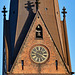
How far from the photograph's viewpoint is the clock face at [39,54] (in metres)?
58.0

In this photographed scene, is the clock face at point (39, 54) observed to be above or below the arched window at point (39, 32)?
below

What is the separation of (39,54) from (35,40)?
178 centimetres

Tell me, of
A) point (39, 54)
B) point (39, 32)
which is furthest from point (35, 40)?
point (39, 54)

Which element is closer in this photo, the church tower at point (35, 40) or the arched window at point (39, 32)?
the church tower at point (35, 40)

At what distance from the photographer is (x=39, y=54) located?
5800cm

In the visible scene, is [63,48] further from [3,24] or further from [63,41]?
[3,24]

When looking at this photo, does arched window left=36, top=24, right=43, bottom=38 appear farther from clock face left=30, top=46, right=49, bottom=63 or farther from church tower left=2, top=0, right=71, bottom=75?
clock face left=30, top=46, right=49, bottom=63

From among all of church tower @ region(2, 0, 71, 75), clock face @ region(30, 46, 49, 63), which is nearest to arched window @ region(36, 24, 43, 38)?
church tower @ region(2, 0, 71, 75)

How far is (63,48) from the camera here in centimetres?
6019

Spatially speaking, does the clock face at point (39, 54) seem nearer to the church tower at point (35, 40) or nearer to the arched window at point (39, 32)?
the church tower at point (35, 40)

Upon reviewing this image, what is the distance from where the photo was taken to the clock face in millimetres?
57969

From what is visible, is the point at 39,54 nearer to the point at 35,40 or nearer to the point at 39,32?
the point at 35,40

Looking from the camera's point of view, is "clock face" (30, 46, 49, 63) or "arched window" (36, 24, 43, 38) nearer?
"clock face" (30, 46, 49, 63)

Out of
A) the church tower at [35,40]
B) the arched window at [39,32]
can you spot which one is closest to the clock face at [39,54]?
the church tower at [35,40]
